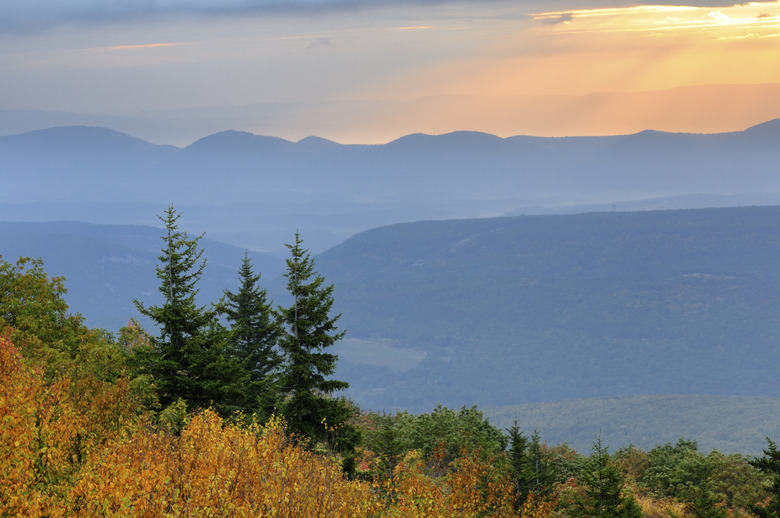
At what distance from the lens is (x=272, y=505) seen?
46.2ft

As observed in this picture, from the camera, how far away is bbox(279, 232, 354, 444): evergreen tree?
95.3 ft

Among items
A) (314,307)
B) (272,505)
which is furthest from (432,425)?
(272,505)

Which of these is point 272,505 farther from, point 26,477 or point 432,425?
point 432,425

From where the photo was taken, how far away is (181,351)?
30.5 metres

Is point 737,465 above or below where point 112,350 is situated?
below

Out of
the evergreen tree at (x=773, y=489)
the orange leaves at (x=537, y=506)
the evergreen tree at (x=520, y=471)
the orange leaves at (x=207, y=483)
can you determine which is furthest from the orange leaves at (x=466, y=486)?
the evergreen tree at (x=773, y=489)

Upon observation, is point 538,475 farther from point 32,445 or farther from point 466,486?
point 32,445

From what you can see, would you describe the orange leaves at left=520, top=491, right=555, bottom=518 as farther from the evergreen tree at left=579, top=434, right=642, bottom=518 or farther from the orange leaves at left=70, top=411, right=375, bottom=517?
the orange leaves at left=70, top=411, right=375, bottom=517

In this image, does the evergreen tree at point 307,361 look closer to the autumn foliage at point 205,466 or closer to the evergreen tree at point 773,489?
the autumn foliage at point 205,466

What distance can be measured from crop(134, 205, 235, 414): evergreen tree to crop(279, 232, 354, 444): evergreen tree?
3.40 m

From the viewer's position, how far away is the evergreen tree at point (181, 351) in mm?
30312

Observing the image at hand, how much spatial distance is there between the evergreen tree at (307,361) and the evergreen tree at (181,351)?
3.40 metres

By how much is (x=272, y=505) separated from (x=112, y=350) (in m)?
17.6

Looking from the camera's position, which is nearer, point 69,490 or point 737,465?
point 69,490
